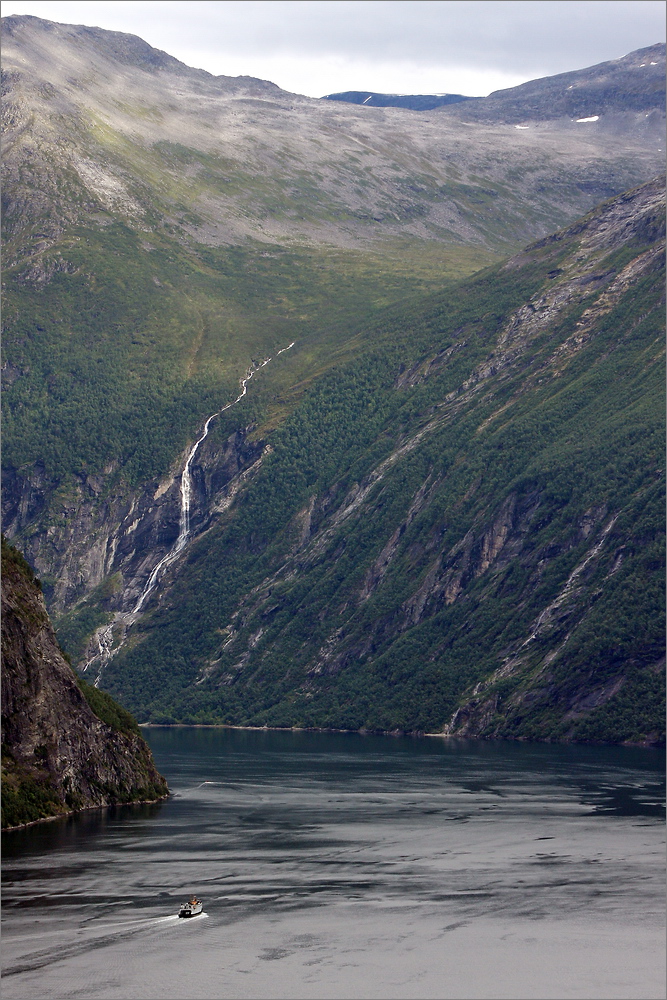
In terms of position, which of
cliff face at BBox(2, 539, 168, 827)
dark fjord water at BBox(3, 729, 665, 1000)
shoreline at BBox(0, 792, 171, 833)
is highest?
cliff face at BBox(2, 539, 168, 827)

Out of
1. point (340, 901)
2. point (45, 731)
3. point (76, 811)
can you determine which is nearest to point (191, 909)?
point (340, 901)

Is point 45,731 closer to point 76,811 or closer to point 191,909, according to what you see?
point 76,811

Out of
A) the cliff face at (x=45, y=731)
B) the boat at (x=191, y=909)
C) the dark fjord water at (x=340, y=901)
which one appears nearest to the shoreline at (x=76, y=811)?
the cliff face at (x=45, y=731)

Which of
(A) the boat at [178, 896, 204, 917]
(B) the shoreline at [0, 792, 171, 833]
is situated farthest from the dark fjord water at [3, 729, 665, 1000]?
(B) the shoreline at [0, 792, 171, 833]

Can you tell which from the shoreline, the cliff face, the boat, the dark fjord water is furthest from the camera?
the cliff face

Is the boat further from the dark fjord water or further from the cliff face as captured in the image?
the cliff face

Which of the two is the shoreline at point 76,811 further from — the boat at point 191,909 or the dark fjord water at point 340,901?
the boat at point 191,909

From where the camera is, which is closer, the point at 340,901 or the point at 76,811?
the point at 340,901

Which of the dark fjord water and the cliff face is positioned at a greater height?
Result: the cliff face
